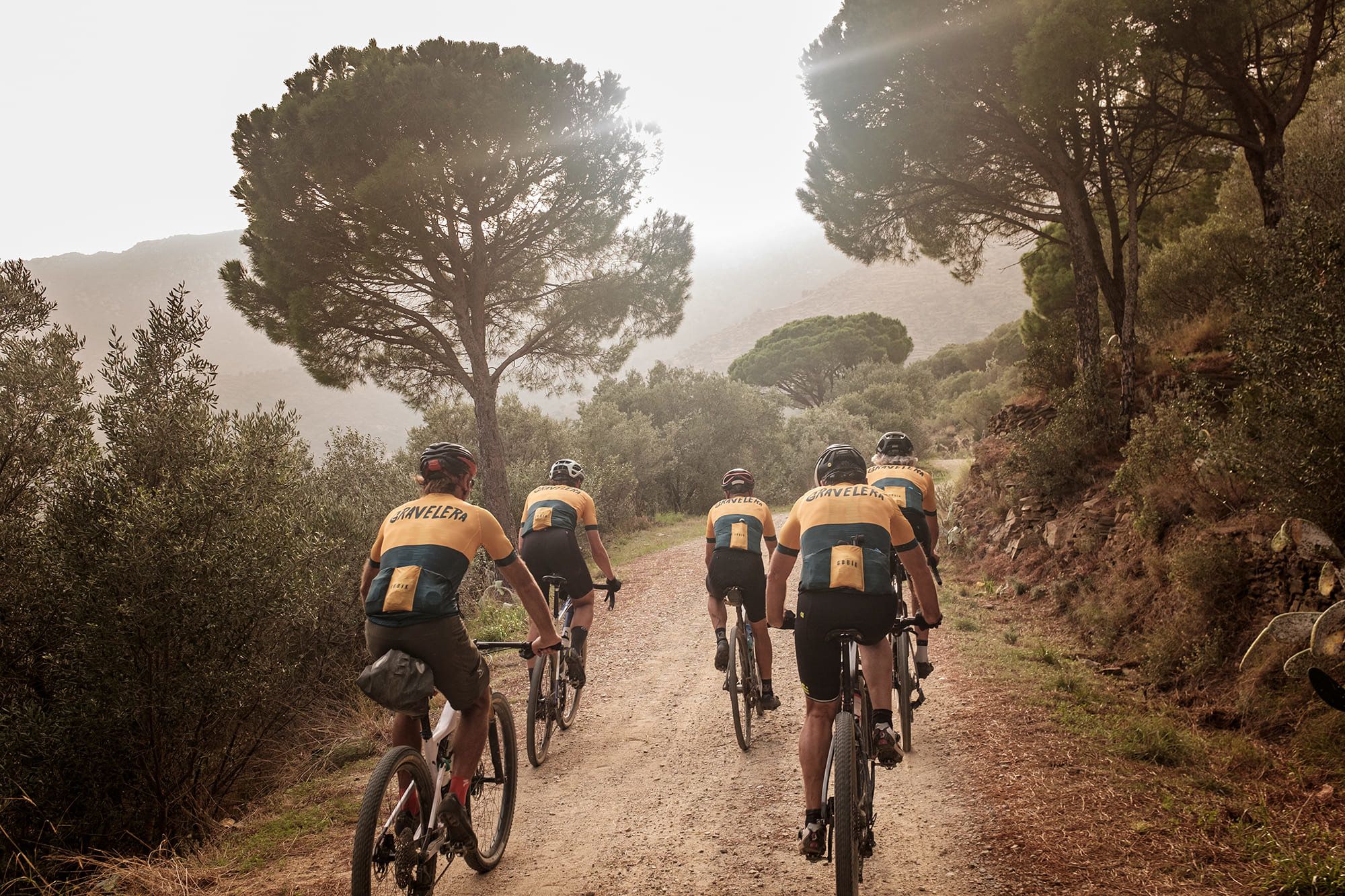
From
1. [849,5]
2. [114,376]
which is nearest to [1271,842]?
[114,376]

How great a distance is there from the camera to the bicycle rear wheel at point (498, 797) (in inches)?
170

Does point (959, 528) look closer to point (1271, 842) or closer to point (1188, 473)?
point (1188, 473)

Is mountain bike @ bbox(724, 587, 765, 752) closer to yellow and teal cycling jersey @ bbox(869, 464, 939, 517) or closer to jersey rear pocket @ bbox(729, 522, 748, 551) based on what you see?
jersey rear pocket @ bbox(729, 522, 748, 551)

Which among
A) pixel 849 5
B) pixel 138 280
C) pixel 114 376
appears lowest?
pixel 114 376

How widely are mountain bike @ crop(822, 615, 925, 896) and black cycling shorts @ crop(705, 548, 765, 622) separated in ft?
6.62

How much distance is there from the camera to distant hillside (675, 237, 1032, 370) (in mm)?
92000

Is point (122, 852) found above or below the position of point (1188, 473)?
below

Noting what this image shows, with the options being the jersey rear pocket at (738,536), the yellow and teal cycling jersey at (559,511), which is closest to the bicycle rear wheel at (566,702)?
the yellow and teal cycling jersey at (559,511)

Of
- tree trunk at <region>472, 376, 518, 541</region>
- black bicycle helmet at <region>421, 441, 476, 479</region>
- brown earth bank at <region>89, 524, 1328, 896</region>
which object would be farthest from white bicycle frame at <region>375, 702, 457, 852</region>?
tree trunk at <region>472, 376, 518, 541</region>

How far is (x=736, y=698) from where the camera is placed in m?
5.63

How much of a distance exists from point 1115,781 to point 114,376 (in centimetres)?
981

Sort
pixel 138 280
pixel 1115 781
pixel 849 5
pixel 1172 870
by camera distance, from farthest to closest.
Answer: pixel 138 280, pixel 849 5, pixel 1115 781, pixel 1172 870

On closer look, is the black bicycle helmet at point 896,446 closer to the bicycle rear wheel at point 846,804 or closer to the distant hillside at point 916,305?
the bicycle rear wheel at point 846,804

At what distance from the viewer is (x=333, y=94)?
13164 mm
